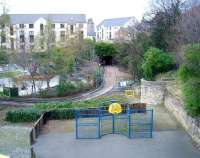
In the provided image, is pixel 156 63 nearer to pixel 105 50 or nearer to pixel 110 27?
pixel 105 50

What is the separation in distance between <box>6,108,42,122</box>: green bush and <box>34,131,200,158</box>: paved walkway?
11.0ft

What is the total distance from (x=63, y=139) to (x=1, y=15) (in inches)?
727

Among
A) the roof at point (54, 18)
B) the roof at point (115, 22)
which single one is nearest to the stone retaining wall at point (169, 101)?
the roof at point (54, 18)

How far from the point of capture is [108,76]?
35625mm

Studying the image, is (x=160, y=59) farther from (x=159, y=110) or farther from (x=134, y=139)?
(x=134, y=139)

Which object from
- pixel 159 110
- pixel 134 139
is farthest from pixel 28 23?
pixel 134 139

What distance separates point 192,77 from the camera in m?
12.9

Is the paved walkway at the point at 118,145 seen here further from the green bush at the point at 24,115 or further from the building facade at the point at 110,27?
the building facade at the point at 110,27

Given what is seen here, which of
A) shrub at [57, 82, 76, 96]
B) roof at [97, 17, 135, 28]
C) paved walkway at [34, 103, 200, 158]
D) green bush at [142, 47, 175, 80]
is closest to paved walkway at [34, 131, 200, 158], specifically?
paved walkway at [34, 103, 200, 158]

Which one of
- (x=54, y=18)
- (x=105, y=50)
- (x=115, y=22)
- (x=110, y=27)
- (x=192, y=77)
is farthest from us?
(x=110, y=27)

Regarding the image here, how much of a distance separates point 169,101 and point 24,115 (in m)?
7.92

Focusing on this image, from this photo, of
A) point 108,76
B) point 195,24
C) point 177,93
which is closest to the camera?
point 177,93

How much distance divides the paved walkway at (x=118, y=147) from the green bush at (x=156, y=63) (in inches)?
305

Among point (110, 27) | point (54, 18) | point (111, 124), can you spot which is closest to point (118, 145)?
point (111, 124)
